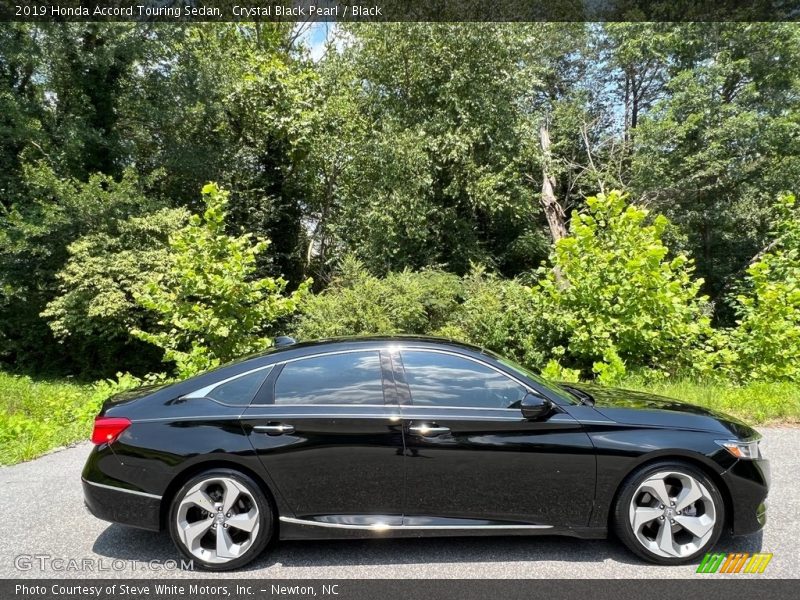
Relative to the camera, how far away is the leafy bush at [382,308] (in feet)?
Answer: 41.4

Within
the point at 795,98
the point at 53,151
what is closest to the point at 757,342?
the point at 795,98

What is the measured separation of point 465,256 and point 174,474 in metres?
14.4

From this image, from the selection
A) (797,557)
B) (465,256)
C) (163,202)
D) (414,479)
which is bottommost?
(797,557)

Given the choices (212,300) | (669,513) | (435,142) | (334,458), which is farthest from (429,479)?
(435,142)

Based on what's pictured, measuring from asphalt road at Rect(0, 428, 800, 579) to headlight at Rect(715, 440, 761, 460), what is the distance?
2.00ft

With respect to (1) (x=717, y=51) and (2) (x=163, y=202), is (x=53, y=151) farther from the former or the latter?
(1) (x=717, y=51)

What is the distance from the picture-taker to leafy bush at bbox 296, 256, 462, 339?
12609 millimetres

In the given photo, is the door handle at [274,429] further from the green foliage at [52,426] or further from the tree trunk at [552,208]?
the tree trunk at [552,208]

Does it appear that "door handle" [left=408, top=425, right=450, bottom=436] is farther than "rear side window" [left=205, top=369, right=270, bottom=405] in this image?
No

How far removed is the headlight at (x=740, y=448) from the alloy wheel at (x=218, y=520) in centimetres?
298

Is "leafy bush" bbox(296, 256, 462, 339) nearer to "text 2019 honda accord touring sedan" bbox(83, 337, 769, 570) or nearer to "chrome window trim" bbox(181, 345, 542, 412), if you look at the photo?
"chrome window trim" bbox(181, 345, 542, 412)

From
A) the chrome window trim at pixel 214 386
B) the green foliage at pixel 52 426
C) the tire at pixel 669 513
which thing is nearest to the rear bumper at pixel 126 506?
A: the chrome window trim at pixel 214 386

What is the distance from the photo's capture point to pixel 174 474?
3.64m

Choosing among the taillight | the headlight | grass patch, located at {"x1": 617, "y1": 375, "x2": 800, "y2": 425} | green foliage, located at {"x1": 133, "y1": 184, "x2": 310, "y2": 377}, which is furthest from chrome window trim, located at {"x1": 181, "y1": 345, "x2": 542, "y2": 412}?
green foliage, located at {"x1": 133, "y1": 184, "x2": 310, "y2": 377}
